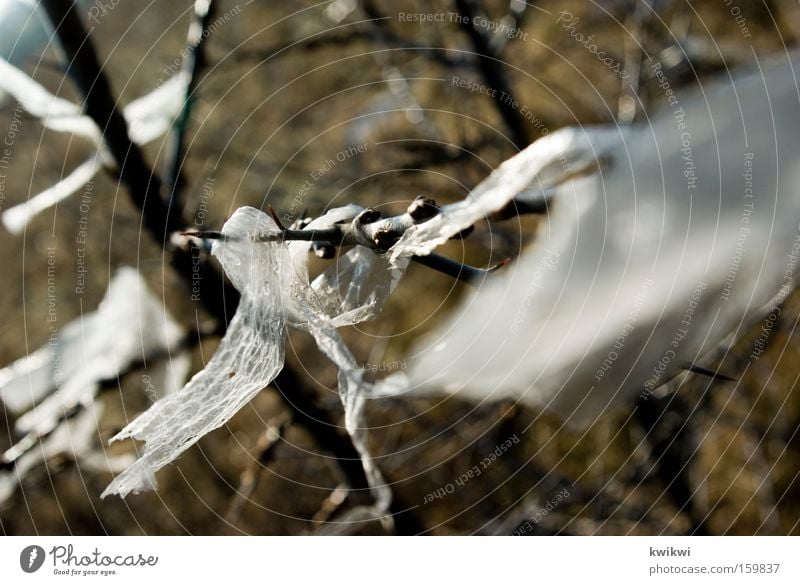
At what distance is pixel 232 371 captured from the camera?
1.80 feet

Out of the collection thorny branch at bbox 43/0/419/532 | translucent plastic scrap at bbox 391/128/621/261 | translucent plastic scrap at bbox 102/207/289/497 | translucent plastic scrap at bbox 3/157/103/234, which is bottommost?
translucent plastic scrap at bbox 102/207/289/497

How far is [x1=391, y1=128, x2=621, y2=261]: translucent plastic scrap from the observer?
0.48m

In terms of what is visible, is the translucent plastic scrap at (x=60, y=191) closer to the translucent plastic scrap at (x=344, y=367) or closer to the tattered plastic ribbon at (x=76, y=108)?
the tattered plastic ribbon at (x=76, y=108)

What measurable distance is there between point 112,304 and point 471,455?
0.81 metres

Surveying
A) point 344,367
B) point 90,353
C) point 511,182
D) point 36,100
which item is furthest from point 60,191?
point 511,182

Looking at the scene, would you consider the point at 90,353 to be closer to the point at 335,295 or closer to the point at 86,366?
the point at 86,366

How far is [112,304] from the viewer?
98 cm

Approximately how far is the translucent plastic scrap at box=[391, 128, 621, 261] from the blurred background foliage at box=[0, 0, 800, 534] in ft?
1.71

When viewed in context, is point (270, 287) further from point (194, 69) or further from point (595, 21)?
point (595, 21)

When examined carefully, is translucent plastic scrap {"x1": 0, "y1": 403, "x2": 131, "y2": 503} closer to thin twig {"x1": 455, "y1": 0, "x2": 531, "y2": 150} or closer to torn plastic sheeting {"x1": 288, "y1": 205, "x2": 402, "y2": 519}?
torn plastic sheeting {"x1": 288, "y1": 205, "x2": 402, "y2": 519}

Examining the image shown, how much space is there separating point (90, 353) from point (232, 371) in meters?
0.48

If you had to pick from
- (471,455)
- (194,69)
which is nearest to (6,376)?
(194,69)

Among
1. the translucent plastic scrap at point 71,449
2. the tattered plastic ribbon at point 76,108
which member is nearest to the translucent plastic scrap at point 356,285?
the tattered plastic ribbon at point 76,108
